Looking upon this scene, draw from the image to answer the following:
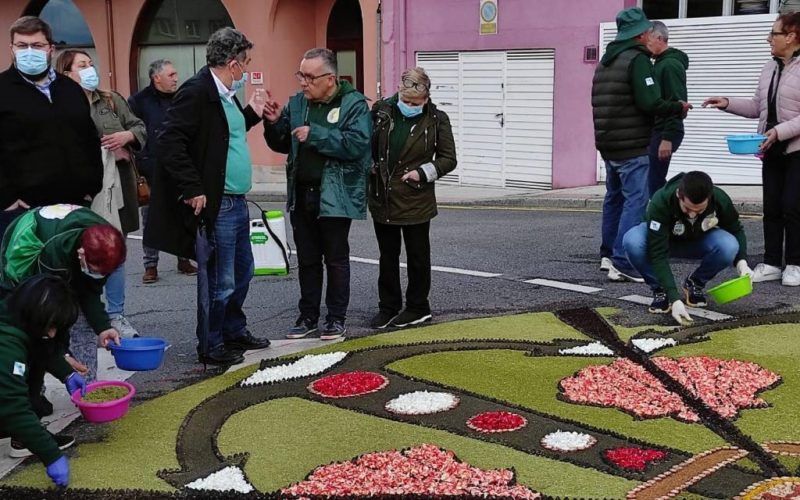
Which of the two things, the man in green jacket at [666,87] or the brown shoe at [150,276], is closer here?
the man in green jacket at [666,87]

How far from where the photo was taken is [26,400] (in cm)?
385

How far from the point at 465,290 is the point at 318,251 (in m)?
1.81

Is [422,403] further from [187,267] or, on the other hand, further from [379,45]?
[379,45]

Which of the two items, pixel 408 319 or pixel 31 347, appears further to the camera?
pixel 408 319

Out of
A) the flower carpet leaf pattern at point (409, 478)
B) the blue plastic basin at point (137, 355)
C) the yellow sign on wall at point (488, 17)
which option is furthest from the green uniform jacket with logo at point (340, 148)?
the yellow sign on wall at point (488, 17)

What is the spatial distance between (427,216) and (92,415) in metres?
2.80

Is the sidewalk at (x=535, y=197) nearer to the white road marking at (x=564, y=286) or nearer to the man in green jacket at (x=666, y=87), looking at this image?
the man in green jacket at (x=666, y=87)

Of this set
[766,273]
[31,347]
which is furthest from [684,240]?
[31,347]

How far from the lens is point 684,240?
21.7 feet

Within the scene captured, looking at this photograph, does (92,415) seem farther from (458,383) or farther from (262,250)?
(262,250)

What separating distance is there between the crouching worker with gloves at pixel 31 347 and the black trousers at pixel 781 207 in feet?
17.3

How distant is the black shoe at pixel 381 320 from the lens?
21.9ft

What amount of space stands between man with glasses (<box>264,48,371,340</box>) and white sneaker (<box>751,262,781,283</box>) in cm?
323

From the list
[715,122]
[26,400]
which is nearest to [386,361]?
[26,400]
